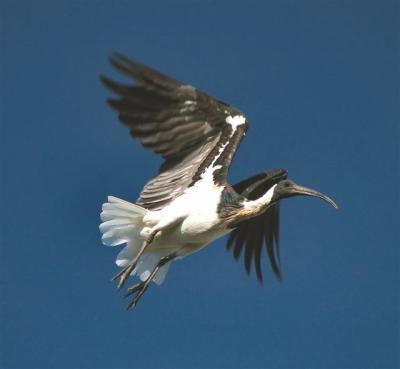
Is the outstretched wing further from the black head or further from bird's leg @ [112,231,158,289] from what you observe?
the black head

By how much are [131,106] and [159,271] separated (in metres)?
2.68

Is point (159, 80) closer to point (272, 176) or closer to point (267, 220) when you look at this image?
point (272, 176)

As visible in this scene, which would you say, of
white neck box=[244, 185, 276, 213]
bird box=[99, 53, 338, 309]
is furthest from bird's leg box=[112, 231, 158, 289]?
white neck box=[244, 185, 276, 213]

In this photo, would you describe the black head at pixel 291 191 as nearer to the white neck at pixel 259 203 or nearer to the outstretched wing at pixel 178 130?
the white neck at pixel 259 203

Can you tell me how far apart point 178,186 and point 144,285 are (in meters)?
1.35

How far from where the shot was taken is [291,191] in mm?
13000

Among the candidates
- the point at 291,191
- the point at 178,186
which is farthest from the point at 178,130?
the point at 291,191

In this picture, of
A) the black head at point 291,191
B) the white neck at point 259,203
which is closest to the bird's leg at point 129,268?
the white neck at point 259,203

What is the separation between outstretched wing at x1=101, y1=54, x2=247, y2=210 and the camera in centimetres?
1215

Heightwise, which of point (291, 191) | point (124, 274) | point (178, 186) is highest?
point (291, 191)

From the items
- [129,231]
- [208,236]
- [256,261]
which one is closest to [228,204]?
[208,236]

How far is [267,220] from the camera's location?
15383mm

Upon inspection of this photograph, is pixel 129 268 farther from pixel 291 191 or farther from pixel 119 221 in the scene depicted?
pixel 291 191

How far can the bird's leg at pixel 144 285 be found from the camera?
1258cm
